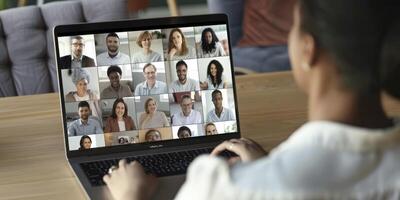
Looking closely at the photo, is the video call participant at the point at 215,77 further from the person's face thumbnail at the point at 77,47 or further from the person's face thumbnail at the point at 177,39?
the person's face thumbnail at the point at 77,47

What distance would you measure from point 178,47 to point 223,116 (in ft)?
0.62

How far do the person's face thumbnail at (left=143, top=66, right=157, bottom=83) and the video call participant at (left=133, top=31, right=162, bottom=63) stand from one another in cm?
2

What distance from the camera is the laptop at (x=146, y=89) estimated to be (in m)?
1.59

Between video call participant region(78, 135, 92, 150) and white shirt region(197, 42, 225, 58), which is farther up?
white shirt region(197, 42, 225, 58)

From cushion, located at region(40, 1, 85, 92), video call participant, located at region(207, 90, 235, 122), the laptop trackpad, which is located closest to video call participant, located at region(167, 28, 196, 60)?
video call participant, located at region(207, 90, 235, 122)

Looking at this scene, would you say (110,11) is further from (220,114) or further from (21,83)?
(220,114)

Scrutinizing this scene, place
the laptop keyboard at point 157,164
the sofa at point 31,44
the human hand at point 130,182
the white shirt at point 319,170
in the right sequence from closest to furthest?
the white shirt at point 319,170
the human hand at point 130,182
the laptop keyboard at point 157,164
the sofa at point 31,44

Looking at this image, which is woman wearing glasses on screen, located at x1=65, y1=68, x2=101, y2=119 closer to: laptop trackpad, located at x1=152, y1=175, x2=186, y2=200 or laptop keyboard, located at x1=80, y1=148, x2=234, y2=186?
laptop keyboard, located at x1=80, y1=148, x2=234, y2=186

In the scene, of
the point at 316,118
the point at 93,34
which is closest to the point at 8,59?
the point at 93,34

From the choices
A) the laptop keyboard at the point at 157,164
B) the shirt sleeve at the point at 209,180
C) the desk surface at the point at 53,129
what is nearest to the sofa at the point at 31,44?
the desk surface at the point at 53,129

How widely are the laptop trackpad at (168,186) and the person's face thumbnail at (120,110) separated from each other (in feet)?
0.75

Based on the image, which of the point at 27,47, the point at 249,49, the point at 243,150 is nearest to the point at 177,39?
the point at 243,150

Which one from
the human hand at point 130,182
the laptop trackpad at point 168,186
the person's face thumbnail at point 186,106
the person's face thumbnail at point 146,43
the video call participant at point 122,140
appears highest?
the person's face thumbnail at point 146,43

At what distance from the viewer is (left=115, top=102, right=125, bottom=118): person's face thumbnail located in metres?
1.60
